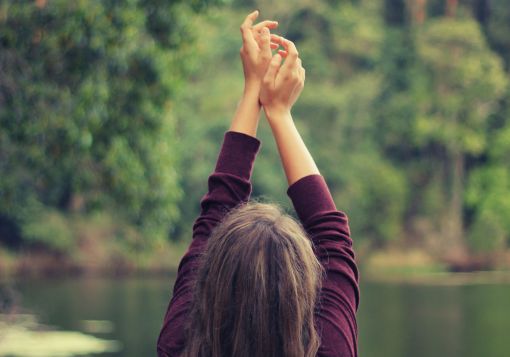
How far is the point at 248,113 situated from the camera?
1.31 meters

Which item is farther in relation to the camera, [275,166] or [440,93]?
[440,93]

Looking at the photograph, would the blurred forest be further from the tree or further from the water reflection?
the tree

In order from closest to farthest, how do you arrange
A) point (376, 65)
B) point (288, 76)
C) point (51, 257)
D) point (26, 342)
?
point (288, 76)
point (26, 342)
point (51, 257)
point (376, 65)

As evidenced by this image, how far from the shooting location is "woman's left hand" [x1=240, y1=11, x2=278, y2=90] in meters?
1.29

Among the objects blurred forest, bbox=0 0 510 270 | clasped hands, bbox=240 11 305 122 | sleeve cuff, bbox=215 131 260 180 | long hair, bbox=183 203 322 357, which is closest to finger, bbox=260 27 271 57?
clasped hands, bbox=240 11 305 122

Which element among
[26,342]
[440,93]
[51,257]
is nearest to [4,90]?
[26,342]

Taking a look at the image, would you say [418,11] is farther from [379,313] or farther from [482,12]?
[379,313]

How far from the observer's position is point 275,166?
25.4m

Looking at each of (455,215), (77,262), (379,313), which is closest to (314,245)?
(379,313)

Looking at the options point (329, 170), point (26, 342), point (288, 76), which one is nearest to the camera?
point (288, 76)

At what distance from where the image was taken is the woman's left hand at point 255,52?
4.22ft

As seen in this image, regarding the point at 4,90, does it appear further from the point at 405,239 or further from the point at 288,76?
the point at 405,239

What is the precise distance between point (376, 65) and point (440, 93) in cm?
201

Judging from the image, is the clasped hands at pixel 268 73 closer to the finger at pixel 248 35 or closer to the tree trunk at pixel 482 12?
the finger at pixel 248 35
